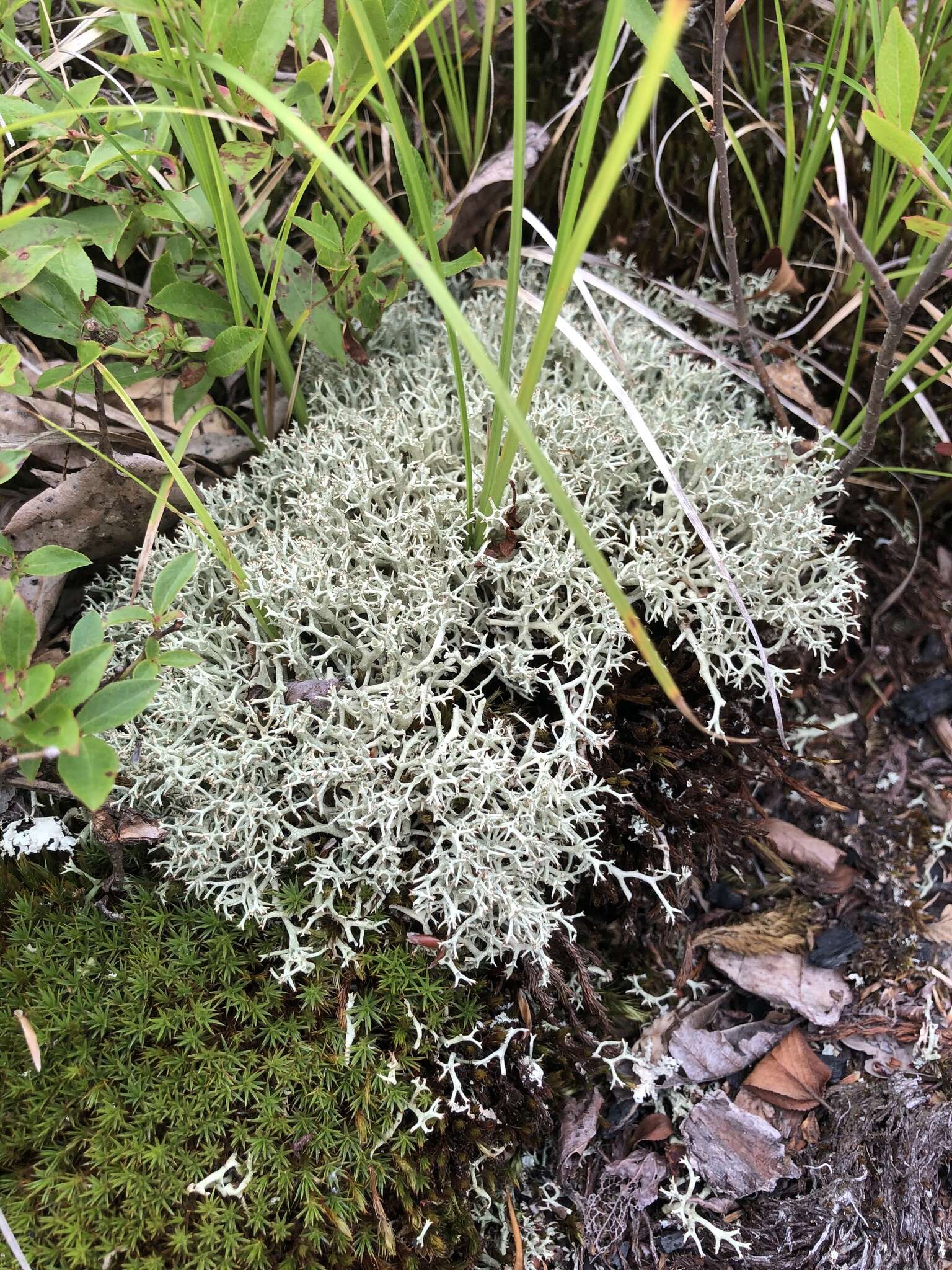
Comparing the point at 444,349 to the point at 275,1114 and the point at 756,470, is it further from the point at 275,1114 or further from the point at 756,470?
the point at 275,1114

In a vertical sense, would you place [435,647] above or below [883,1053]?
above

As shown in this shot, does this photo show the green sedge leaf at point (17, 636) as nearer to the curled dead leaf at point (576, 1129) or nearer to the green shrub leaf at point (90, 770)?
the green shrub leaf at point (90, 770)

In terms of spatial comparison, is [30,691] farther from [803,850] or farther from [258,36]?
[803,850]

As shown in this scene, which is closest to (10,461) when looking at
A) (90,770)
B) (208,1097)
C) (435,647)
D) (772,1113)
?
(90,770)

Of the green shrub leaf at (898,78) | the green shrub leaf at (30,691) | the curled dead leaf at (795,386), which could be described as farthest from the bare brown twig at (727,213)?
the green shrub leaf at (30,691)

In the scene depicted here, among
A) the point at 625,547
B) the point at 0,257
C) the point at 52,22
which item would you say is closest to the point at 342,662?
the point at 625,547

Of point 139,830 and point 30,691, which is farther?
point 139,830

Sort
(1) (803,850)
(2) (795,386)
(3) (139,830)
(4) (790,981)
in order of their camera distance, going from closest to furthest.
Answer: (3) (139,830)
(4) (790,981)
(1) (803,850)
(2) (795,386)
